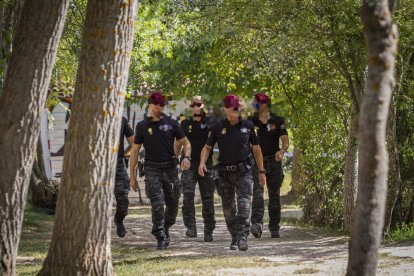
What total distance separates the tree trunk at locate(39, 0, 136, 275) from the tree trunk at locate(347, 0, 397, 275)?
270 centimetres

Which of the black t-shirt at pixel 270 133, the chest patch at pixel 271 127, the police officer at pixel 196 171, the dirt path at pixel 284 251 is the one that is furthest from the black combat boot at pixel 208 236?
the chest patch at pixel 271 127

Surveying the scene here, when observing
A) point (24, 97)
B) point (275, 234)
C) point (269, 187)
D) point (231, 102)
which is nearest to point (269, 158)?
point (269, 187)

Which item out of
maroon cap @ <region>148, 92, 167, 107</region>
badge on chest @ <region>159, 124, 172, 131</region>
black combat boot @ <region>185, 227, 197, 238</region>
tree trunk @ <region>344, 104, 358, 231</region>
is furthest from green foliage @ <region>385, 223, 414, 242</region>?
maroon cap @ <region>148, 92, 167, 107</region>

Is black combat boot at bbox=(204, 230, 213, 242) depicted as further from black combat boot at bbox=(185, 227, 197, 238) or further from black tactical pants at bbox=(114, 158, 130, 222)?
black tactical pants at bbox=(114, 158, 130, 222)

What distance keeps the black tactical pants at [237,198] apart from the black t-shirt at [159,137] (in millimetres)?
927

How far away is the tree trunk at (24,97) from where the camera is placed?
9.29m

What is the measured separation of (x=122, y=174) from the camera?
15.8 metres

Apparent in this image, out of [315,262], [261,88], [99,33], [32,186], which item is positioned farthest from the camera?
[261,88]

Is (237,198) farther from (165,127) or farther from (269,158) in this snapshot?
(269,158)

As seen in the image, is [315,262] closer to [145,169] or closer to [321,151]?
[145,169]

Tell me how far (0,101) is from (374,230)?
383 cm

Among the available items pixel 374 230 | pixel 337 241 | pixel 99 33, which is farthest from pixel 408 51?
pixel 374 230

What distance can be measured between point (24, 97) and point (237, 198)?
201 inches

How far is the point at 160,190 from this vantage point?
14.3 m
